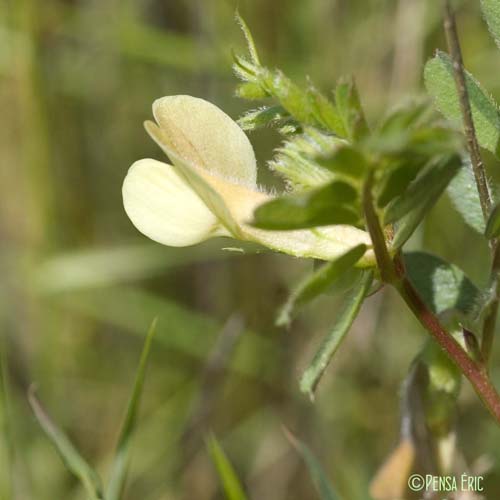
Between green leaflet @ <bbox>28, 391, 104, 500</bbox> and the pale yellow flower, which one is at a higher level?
the pale yellow flower

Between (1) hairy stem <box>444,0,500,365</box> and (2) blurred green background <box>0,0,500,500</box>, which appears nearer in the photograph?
(1) hairy stem <box>444,0,500,365</box>

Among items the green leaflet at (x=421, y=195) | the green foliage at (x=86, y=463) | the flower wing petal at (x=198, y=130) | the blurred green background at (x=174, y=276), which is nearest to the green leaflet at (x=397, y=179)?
the green leaflet at (x=421, y=195)

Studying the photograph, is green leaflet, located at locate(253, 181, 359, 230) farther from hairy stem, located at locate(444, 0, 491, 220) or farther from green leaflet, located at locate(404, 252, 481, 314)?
green leaflet, located at locate(404, 252, 481, 314)

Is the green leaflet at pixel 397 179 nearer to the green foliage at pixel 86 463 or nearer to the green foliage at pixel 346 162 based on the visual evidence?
the green foliage at pixel 346 162

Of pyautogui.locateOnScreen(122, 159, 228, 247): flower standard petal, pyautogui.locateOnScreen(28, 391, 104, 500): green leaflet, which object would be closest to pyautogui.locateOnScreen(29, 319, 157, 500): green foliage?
pyautogui.locateOnScreen(28, 391, 104, 500): green leaflet

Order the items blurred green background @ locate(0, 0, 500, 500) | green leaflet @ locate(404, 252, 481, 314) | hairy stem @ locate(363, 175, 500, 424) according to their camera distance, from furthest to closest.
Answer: blurred green background @ locate(0, 0, 500, 500) < green leaflet @ locate(404, 252, 481, 314) < hairy stem @ locate(363, 175, 500, 424)

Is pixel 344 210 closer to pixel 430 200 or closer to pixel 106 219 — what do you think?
pixel 430 200
